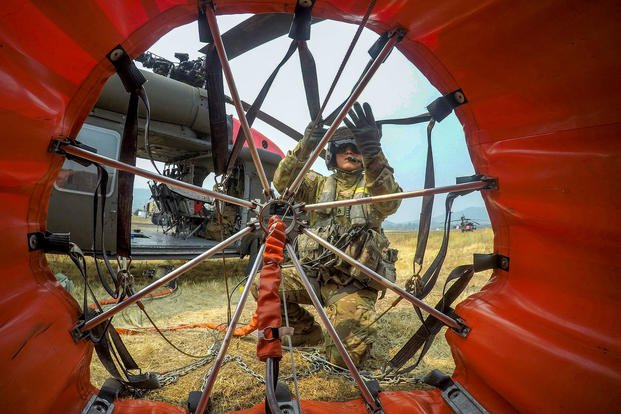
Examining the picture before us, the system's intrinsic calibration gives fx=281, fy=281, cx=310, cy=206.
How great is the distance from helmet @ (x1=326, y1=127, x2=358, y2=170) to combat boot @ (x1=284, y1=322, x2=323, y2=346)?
1.95m

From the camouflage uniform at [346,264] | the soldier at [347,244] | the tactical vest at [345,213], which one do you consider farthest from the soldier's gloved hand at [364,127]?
the tactical vest at [345,213]

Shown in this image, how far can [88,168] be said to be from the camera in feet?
13.4

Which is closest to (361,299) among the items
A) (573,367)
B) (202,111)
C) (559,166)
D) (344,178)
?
(344,178)

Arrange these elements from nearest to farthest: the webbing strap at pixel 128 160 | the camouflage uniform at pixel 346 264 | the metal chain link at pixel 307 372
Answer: the webbing strap at pixel 128 160
the metal chain link at pixel 307 372
the camouflage uniform at pixel 346 264

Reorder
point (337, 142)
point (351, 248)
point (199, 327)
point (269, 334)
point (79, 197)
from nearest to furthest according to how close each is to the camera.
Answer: point (269, 334) → point (351, 248) → point (199, 327) → point (337, 142) → point (79, 197)

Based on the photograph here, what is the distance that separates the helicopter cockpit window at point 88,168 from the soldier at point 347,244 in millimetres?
3001

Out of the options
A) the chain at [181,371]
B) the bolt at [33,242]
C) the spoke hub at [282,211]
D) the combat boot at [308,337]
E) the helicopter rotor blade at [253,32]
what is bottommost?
the combat boot at [308,337]

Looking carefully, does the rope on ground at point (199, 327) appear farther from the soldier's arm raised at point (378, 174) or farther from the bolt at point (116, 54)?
the bolt at point (116, 54)

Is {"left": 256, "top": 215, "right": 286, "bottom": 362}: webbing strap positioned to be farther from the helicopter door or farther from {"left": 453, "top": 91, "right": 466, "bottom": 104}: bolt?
the helicopter door

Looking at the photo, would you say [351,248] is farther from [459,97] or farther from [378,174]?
[459,97]

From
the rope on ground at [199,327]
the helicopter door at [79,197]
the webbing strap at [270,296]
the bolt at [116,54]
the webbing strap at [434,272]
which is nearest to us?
the webbing strap at [270,296]

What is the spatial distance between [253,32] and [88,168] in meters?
3.77

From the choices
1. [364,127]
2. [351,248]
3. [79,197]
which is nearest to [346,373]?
[351,248]

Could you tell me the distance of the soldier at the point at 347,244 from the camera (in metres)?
2.40
